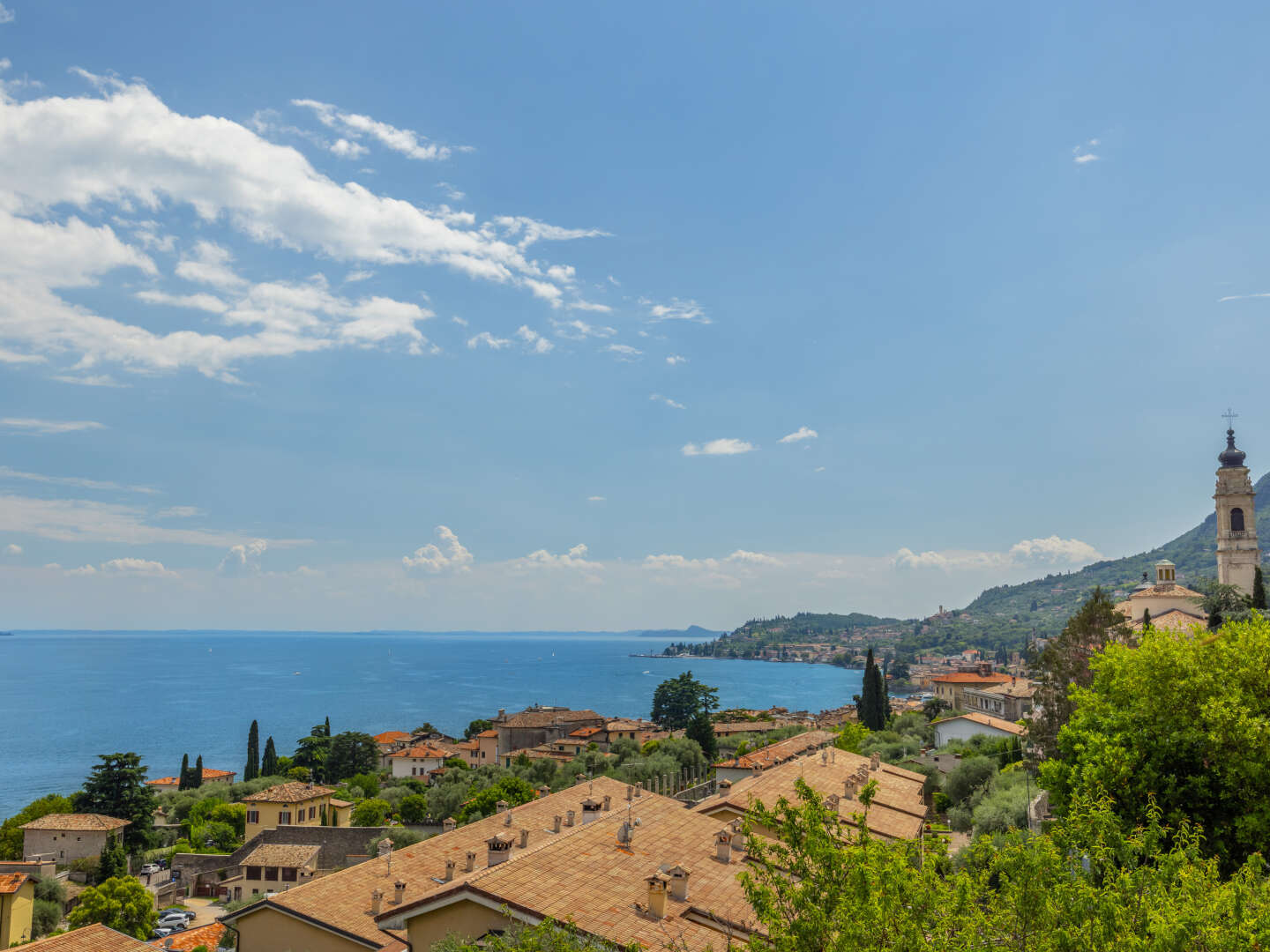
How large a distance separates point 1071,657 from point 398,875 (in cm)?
3067

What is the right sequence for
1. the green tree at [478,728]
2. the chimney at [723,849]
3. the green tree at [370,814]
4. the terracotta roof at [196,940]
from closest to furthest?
1. the chimney at [723,849]
2. the terracotta roof at [196,940]
3. the green tree at [370,814]
4. the green tree at [478,728]

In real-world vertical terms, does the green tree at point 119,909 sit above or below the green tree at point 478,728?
above

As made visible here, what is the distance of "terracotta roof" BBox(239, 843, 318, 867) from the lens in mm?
43000

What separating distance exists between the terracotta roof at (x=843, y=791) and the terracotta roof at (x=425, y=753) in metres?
54.5

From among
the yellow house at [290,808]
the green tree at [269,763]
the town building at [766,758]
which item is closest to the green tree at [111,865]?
the yellow house at [290,808]

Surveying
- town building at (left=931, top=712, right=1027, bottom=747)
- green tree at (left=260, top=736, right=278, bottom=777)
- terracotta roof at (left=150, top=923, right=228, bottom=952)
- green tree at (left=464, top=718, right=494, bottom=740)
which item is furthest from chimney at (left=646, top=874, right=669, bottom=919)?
green tree at (left=464, top=718, right=494, bottom=740)

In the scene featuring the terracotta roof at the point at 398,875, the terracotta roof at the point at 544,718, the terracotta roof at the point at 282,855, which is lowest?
the terracotta roof at the point at 544,718

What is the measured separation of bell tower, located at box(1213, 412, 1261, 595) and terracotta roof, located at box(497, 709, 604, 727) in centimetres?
6231

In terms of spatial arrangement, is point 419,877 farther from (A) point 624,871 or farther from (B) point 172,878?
(B) point 172,878

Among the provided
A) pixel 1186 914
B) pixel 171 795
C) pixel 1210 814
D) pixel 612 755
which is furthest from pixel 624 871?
pixel 171 795

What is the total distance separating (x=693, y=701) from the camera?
3807 inches

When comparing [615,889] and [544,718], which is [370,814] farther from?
[615,889]

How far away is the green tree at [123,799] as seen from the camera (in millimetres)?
55500

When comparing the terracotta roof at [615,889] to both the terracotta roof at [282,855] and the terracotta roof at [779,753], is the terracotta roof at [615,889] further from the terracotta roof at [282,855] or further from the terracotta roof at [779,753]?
the terracotta roof at [779,753]
